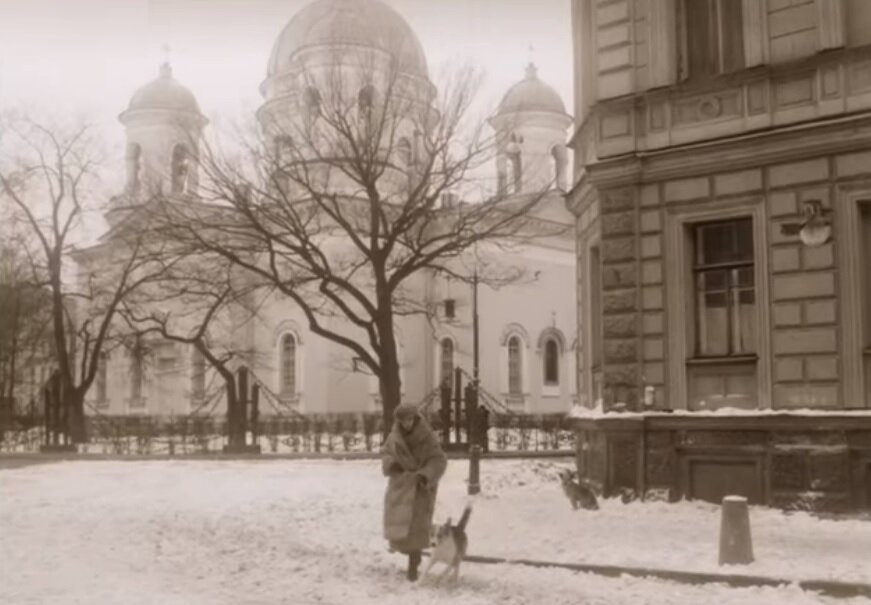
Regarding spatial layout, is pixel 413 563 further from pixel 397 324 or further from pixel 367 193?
pixel 397 324

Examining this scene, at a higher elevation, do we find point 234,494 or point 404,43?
point 404,43

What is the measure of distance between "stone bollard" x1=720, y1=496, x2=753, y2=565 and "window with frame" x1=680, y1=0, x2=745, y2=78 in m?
6.78

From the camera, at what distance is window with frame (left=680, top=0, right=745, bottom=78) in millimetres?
15227

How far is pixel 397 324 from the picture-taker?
4544 cm

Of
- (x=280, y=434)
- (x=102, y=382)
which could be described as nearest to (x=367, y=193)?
(x=280, y=434)

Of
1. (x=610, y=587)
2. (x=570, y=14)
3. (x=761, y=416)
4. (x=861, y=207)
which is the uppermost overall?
(x=570, y=14)

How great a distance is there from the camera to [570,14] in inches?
760

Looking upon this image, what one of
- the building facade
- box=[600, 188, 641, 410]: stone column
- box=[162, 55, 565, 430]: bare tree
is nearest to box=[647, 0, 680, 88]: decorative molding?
the building facade

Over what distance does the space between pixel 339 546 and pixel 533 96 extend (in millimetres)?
41189

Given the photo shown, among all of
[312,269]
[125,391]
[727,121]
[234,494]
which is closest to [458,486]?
[234,494]

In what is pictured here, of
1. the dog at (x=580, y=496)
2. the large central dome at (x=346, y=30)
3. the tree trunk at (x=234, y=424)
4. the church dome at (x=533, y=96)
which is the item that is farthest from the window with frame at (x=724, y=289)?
the church dome at (x=533, y=96)

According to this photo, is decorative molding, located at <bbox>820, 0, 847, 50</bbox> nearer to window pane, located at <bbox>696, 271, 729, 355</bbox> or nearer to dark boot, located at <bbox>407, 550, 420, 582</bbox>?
window pane, located at <bbox>696, 271, 729, 355</bbox>

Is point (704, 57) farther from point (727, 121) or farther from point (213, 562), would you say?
point (213, 562)

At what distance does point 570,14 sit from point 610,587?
11841 mm
